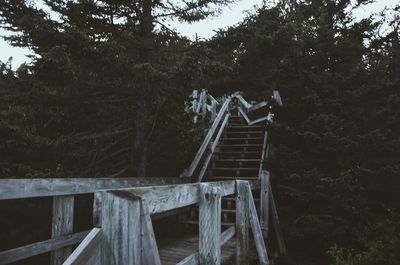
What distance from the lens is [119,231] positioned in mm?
1978

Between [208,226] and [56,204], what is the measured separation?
2.24 m

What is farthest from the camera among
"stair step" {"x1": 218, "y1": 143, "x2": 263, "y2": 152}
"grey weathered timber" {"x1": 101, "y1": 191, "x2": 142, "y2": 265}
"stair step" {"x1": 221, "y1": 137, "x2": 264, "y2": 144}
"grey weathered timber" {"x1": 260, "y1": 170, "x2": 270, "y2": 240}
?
"stair step" {"x1": 221, "y1": 137, "x2": 264, "y2": 144}

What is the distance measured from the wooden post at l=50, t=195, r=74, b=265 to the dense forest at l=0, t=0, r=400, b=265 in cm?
177

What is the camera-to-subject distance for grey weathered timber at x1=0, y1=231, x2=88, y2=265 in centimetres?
358

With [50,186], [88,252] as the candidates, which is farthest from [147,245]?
[50,186]

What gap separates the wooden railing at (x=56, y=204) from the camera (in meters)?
3.67

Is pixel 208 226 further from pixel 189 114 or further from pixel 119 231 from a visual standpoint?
pixel 189 114

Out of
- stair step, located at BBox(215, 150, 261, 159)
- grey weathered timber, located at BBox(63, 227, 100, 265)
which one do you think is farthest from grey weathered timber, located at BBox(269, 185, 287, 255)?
grey weathered timber, located at BBox(63, 227, 100, 265)

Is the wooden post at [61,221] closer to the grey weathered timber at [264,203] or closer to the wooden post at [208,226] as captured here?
the wooden post at [208,226]

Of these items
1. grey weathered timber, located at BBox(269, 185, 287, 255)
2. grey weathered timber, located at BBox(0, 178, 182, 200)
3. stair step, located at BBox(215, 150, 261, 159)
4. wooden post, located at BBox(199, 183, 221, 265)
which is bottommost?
grey weathered timber, located at BBox(269, 185, 287, 255)

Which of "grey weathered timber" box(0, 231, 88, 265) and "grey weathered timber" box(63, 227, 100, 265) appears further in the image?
"grey weathered timber" box(0, 231, 88, 265)

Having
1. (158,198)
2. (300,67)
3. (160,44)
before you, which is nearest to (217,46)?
(160,44)

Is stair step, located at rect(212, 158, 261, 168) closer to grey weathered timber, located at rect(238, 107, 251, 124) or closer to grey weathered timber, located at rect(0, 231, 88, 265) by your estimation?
grey weathered timber, located at rect(238, 107, 251, 124)

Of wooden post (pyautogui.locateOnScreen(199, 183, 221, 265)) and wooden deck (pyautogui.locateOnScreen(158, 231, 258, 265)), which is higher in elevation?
wooden post (pyautogui.locateOnScreen(199, 183, 221, 265))
